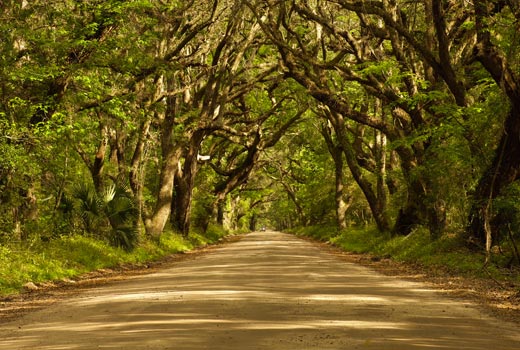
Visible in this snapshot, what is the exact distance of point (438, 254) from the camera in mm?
18641

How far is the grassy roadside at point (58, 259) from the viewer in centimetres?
1391

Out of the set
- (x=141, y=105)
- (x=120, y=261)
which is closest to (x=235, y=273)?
(x=120, y=261)

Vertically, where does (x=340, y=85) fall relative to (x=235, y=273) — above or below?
above

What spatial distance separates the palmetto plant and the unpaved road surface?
22.1 ft

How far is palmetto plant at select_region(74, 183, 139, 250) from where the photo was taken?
20047mm

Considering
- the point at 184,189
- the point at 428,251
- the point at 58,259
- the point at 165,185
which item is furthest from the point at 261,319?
the point at 184,189

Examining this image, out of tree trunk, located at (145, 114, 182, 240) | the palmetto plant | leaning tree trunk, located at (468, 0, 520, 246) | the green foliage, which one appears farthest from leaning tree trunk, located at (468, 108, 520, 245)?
tree trunk, located at (145, 114, 182, 240)

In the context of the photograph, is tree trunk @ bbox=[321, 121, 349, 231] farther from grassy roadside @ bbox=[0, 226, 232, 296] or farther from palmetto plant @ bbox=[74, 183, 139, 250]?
palmetto plant @ bbox=[74, 183, 139, 250]

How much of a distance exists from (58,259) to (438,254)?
33.6 feet

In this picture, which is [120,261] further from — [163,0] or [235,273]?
[163,0]

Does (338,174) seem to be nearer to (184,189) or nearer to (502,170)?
(184,189)

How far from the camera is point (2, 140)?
14.6m

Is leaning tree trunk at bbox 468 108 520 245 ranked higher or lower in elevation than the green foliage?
higher

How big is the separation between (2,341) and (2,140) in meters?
8.07
